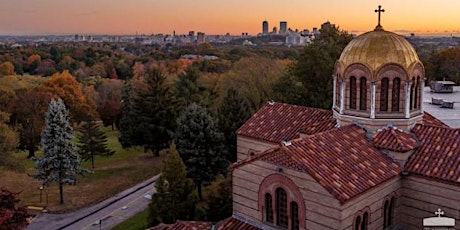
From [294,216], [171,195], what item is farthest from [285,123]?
[294,216]

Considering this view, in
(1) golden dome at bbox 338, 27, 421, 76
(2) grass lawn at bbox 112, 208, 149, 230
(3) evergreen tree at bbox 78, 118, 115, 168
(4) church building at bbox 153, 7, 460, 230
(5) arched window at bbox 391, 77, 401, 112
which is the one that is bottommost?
(2) grass lawn at bbox 112, 208, 149, 230

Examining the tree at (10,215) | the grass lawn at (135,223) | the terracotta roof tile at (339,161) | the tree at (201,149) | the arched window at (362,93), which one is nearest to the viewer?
the terracotta roof tile at (339,161)

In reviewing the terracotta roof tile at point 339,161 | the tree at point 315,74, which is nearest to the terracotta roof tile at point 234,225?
the terracotta roof tile at point 339,161

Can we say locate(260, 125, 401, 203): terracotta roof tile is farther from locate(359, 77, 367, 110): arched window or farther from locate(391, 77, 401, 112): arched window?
locate(391, 77, 401, 112): arched window

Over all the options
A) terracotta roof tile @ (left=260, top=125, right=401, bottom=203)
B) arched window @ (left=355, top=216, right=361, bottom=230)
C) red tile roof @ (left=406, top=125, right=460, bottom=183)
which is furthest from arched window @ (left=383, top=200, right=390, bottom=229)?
arched window @ (left=355, top=216, right=361, bottom=230)

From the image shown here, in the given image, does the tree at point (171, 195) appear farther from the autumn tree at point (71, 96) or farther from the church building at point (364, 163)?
the autumn tree at point (71, 96)
